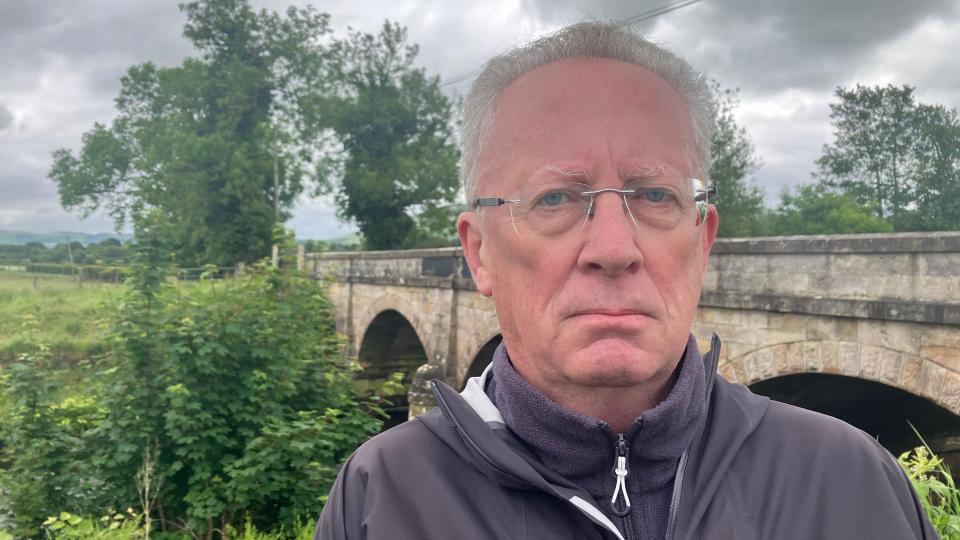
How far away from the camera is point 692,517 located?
1157 millimetres

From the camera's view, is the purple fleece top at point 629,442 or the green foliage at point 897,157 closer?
the purple fleece top at point 629,442

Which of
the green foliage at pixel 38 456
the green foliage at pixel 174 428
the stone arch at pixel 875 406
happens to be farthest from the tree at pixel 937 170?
the green foliage at pixel 38 456

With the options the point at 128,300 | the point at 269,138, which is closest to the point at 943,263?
the point at 128,300

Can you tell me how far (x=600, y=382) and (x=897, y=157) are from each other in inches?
871

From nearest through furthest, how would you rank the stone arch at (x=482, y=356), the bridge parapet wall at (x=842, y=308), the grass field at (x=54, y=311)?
the bridge parapet wall at (x=842, y=308) → the stone arch at (x=482, y=356) → the grass field at (x=54, y=311)

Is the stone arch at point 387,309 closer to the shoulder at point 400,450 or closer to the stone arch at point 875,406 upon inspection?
the stone arch at point 875,406

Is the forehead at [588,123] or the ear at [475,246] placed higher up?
the forehead at [588,123]

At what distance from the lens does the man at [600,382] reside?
1148 mm

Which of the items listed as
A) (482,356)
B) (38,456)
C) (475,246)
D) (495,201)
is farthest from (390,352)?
(495,201)

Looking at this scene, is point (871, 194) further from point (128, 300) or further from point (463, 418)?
point (463, 418)

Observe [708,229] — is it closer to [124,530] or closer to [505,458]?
[505,458]

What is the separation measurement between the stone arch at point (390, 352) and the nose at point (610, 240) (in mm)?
17237

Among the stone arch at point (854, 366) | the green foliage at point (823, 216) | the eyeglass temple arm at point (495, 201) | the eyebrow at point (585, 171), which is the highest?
the green foliage at point (823, 216)

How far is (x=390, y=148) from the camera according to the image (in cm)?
2769
